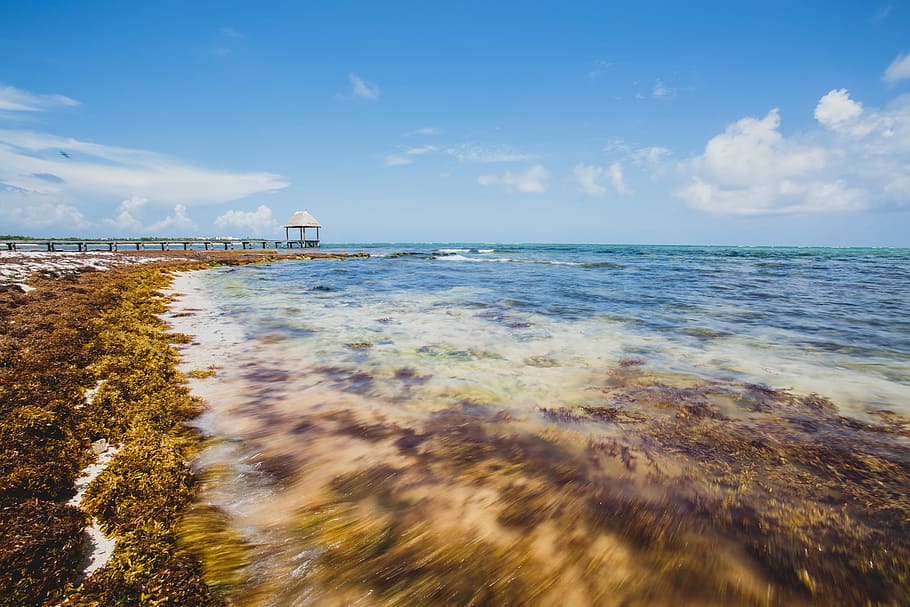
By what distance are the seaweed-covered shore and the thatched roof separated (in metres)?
65.0

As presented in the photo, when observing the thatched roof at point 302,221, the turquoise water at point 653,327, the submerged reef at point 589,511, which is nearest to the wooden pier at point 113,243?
the thatched roof at point 302,221

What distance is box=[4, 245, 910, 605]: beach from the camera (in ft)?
7.53

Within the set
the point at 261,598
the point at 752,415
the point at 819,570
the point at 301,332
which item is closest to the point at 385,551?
the point at 261,598

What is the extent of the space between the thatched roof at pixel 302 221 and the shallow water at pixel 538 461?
64.2m

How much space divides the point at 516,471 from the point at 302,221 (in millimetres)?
71536

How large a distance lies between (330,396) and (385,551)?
2.86 metres

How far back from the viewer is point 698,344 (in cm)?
772

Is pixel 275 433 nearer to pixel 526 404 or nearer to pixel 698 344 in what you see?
pixel 526 404

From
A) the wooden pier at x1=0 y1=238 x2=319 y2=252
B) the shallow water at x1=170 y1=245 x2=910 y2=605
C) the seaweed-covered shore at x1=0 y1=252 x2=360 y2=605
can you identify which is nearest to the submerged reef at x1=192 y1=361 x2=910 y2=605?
the shallow water at x1=170 y1=245 x2=910 y2=605

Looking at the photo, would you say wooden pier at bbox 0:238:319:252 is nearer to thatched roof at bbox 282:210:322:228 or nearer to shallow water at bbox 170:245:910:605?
thatched roof at bbox 282:210:322:228

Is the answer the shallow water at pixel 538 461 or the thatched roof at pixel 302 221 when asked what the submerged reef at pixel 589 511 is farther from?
the thatched roof at pixel 302 221

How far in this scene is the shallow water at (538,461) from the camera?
7.68 feet

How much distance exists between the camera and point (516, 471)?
346 centimetres

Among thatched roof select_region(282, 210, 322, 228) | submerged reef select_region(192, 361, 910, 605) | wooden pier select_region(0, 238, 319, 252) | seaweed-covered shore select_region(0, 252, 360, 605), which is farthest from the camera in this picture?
thatched roof select_region(282, 210, 322, 228)
